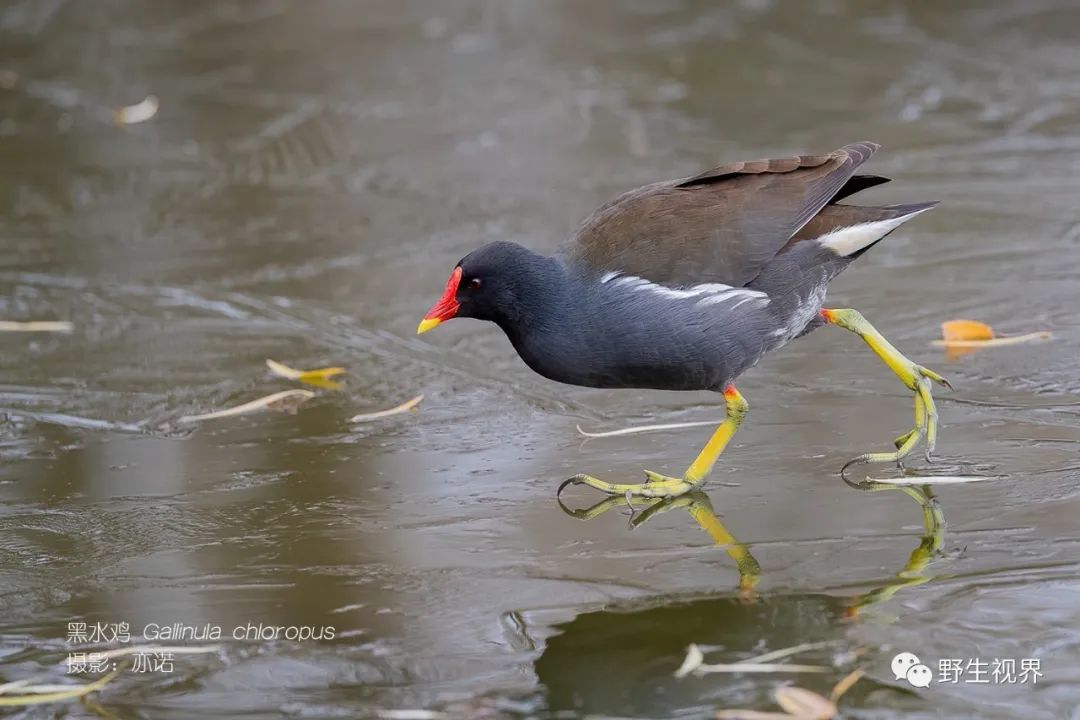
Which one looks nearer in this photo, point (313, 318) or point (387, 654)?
point (387, 654)

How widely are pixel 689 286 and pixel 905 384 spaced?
27.6 inches

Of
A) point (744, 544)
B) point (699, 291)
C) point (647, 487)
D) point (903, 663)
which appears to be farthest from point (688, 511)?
point (903, 663)

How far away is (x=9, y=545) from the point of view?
3.37m

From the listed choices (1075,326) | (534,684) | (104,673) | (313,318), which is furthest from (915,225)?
(104,673)

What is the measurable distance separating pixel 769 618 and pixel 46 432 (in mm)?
2336

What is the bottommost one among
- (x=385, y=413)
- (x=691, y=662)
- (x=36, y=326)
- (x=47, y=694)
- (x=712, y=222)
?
(x=36, y=326)

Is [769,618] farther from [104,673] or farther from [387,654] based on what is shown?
[104,673]

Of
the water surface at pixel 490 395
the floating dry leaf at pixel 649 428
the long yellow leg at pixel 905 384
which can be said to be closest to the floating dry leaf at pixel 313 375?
the water surface at pixel 490 395

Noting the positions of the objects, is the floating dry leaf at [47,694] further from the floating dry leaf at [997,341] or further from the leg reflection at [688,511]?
the floating dry leaf at [997,341]

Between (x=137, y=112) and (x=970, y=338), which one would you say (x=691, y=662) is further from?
(x=137, y=112)

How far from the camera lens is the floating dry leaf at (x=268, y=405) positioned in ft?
13.8

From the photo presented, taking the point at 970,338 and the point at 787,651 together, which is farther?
the point at 970,338

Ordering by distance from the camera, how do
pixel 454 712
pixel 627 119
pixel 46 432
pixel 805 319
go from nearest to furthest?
pixel 454 712
pixel 805 319
pixel 46 432
pixel 627 119

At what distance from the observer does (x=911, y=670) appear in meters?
2.59
